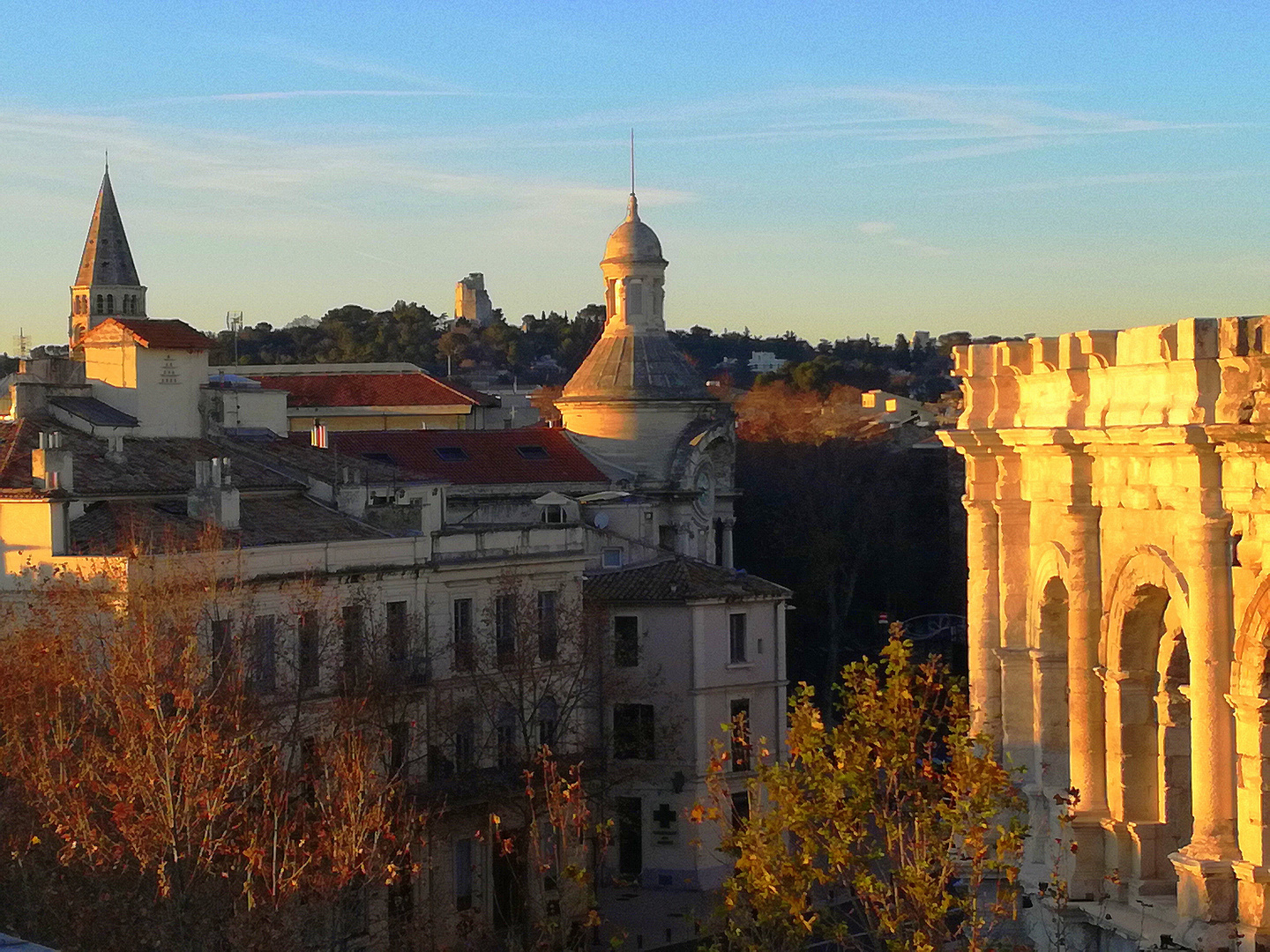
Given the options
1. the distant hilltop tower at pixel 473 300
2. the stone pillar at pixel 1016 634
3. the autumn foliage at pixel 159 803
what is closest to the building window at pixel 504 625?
the autumn foliage at pixel 159 803

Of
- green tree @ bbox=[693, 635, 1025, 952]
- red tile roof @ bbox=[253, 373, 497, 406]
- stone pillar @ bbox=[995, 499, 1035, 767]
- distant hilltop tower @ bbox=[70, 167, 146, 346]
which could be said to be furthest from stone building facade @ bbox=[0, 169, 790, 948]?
distant hilltop tower @ bbox=[70, 167, 146, 346]

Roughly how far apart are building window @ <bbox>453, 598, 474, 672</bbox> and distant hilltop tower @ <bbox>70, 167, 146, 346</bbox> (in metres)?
66.5

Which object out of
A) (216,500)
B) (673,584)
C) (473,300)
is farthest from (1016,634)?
(473,300)

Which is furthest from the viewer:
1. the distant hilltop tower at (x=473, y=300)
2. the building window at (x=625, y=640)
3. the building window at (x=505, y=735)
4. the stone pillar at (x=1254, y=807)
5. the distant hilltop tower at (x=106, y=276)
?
the distant hilltop tower at (x=473, y=300)

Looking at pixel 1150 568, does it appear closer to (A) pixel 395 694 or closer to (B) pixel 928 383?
(A) pixel 395 694

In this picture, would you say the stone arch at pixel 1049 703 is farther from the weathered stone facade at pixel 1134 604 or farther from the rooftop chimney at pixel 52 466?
the rooftop chimney at pixel 52 466

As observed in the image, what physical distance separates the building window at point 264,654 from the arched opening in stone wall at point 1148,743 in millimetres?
15869

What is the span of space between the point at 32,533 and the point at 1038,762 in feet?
59.8

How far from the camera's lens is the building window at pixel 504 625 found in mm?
47281

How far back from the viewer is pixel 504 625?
47.8 metres

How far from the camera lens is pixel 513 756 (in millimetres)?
46312

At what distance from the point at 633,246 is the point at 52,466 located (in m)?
36.7

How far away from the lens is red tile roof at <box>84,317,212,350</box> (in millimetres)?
53344

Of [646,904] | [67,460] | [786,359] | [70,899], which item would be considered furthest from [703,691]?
[786,359]
